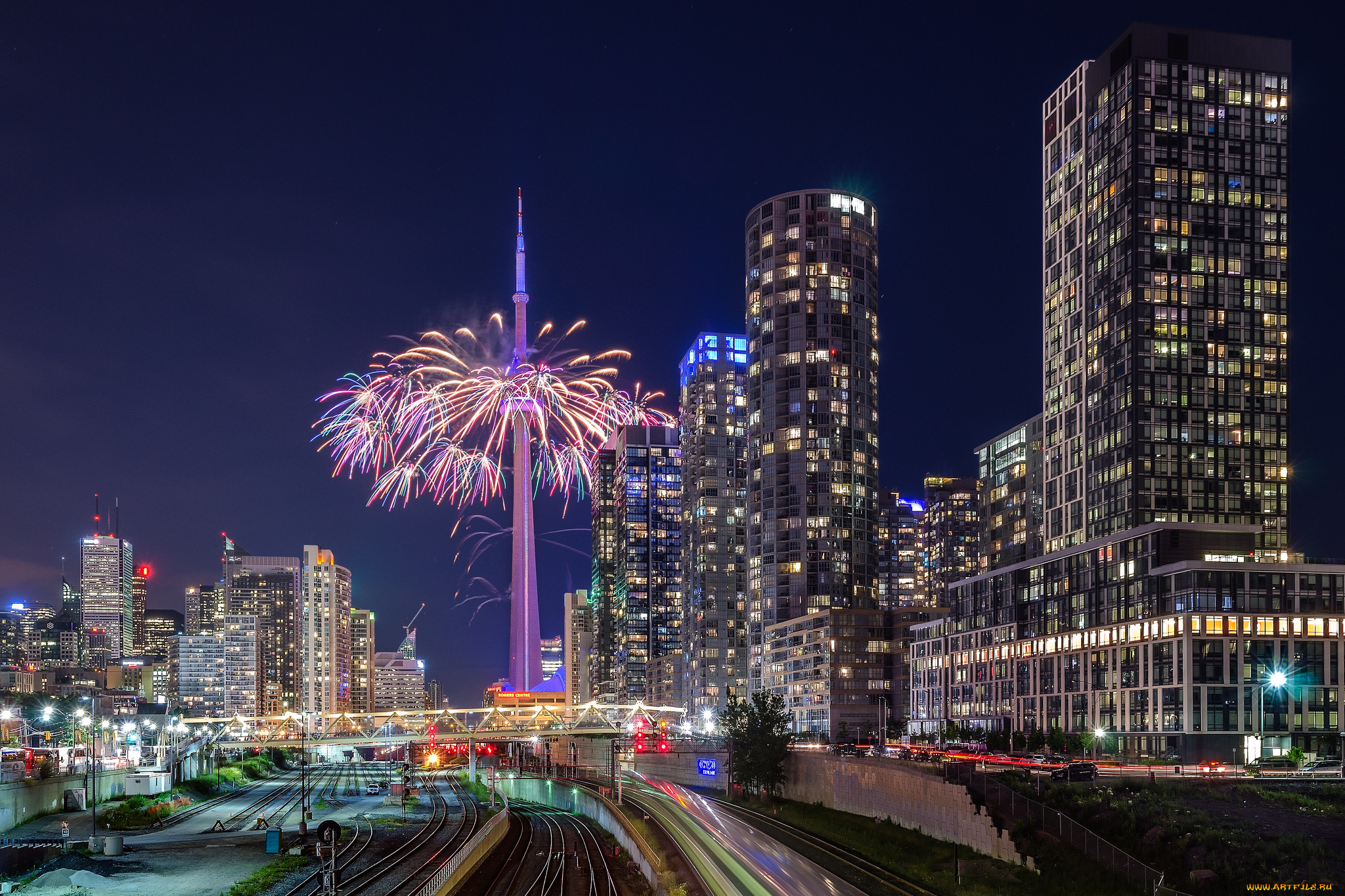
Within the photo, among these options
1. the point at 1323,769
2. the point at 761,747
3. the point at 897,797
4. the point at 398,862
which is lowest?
the point at 398,862

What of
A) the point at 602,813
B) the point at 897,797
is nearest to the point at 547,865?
the point at 897,797

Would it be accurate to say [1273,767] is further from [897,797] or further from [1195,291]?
[1195,291]

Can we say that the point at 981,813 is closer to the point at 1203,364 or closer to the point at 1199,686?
the point at 1199,686

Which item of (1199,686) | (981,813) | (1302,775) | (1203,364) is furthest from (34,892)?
(1203,364)

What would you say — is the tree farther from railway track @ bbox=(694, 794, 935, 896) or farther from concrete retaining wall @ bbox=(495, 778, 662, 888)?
concrete retaining wall @ bbox=(495, 778, 662, 888)

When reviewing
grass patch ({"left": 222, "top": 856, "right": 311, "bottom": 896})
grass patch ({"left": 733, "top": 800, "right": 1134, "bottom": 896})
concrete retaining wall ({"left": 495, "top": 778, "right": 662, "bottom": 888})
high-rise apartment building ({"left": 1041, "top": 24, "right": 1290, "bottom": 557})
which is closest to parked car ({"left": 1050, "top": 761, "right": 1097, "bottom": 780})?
grass patch ({"left": 733, "top": 800, "right": 1134, "bottom": 896})

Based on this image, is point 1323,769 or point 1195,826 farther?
point 1323,769
